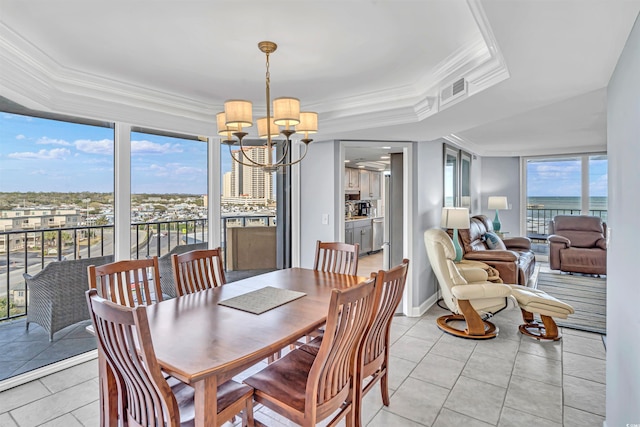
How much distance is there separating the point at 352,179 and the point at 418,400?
595 cm

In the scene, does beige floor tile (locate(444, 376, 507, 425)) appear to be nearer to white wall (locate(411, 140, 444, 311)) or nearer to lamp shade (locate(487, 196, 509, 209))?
white wall (locate(411, 140, 444, 311))

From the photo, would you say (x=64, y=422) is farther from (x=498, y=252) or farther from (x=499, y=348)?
(x=498, y=252)

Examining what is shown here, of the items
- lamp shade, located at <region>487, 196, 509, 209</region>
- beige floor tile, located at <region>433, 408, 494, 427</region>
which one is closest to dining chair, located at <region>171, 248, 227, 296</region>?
beige floor tile, located at <region>433, 408, 494, 427</region>

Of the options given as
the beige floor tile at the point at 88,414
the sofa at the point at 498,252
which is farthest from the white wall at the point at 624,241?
the beige floor tile at the point at 88,414

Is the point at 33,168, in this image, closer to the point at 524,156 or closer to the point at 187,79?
the point at 187,79

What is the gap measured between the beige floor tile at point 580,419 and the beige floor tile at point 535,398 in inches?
1.7

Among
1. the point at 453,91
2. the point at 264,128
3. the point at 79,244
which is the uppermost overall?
the point at 453,91

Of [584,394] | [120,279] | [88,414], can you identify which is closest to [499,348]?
[584,394]

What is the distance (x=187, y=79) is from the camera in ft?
9.35

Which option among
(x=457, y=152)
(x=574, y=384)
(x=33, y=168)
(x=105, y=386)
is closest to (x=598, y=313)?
(x=574, y=384)

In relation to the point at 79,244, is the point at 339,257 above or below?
below

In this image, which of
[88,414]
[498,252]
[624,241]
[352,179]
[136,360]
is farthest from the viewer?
[352,179]

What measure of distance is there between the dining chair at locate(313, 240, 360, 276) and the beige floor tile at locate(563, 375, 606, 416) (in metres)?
1.80

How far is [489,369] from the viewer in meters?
2.90
